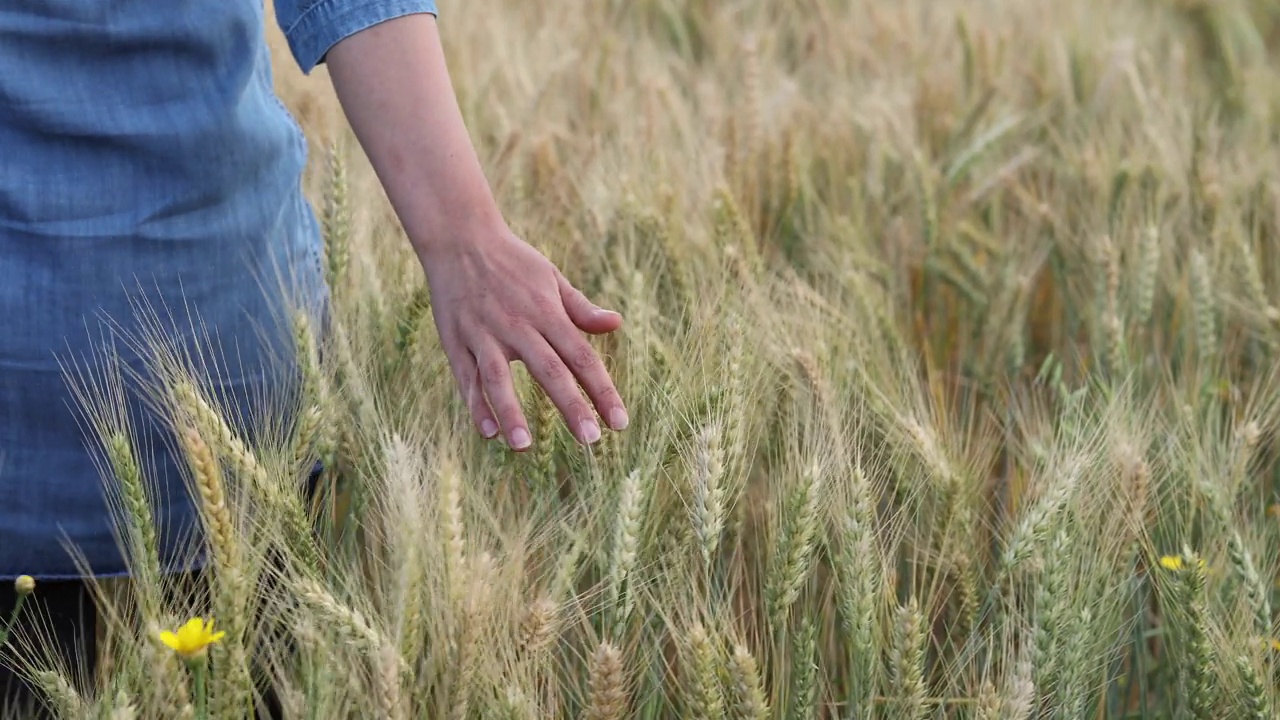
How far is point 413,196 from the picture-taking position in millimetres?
1000

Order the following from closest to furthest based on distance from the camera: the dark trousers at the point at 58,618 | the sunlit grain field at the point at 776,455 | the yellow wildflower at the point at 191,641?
the yellow wildflower at the point at 191,641, the sunlit grain field at the point at 776,455, the dark trousers at the point at 58,618

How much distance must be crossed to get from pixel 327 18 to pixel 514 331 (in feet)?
0.97

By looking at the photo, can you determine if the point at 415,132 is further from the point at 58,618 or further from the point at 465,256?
the point at 58,618

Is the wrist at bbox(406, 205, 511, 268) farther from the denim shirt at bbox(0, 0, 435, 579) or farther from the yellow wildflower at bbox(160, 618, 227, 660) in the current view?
the yellow wildflower at bbox(160, 618, 227, 660)

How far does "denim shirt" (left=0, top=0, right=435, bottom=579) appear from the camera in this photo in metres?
0.94

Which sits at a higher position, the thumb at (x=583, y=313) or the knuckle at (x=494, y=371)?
the thumb at (x=583, y=313)

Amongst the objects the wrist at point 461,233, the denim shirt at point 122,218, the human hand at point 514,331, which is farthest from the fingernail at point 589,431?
the denim shirt at point 122,218

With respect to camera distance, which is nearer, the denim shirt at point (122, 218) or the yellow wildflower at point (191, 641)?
the yellow wildflower at point (191, 641)

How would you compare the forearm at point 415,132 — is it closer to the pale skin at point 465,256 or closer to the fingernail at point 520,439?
the pale skin at point 465,256

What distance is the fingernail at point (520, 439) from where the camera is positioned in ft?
3.13

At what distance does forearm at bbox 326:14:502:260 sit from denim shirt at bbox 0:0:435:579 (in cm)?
2

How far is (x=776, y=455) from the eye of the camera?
126 cm

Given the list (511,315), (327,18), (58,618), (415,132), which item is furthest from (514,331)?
(58,618)

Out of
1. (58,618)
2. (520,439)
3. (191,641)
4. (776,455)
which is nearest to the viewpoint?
(191,641)
